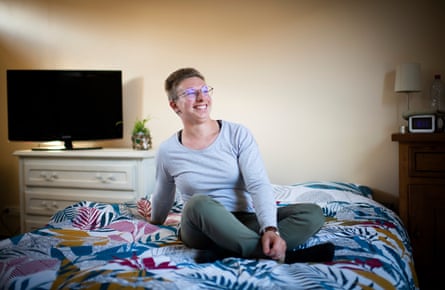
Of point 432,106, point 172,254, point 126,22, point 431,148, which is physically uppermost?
point 126,22

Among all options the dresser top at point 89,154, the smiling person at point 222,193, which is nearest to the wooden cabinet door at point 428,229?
the smiling person at point 222,193

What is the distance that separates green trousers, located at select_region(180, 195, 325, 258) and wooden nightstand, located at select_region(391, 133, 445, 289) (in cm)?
98

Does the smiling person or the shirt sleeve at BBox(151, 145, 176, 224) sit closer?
the smiling person

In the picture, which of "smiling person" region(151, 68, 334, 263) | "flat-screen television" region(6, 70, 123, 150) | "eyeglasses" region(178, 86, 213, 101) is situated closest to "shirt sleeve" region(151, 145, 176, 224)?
"smiling person" region(151, 68, 334, 263)

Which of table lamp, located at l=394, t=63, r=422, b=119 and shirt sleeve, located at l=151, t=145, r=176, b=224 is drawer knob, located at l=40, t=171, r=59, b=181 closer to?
shirt sleeve, located at l=151, t=145, r=176, b=224

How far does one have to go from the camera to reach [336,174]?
2.70m

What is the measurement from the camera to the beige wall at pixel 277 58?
8.44 ft

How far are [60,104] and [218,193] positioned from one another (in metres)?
2.05

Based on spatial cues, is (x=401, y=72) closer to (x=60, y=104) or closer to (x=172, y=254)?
(x=172, y=254)

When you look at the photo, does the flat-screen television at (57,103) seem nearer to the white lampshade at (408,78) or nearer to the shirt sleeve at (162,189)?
the shirt sleeve at (162,189)

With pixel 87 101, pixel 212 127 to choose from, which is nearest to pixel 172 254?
pixel 212 127

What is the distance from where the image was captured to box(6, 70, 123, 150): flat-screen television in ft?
9.89

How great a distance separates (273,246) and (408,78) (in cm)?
168

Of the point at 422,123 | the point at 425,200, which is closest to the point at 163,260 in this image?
the point at 425,200
